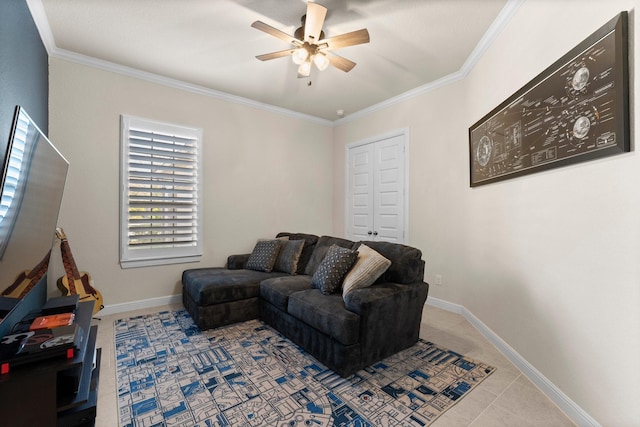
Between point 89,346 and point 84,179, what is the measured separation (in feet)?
6.93

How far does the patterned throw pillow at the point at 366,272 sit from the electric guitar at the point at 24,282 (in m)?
1.92

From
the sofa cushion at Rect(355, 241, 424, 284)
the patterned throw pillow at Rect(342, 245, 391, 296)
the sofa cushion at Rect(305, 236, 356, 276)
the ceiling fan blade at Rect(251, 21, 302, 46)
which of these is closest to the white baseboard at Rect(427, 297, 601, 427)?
the sofa cushion at Rect(355, 241, 424, 284)

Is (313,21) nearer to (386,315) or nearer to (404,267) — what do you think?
(404,267)

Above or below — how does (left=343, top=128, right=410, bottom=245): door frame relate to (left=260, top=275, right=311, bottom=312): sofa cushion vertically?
above

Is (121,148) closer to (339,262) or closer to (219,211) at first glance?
(219,211)

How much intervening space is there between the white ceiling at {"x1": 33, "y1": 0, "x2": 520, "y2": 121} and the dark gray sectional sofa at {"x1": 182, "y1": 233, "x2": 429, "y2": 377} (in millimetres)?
2008

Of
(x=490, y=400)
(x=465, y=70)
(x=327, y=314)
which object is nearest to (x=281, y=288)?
(x=327, y=314)

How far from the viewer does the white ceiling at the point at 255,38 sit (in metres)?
2.26

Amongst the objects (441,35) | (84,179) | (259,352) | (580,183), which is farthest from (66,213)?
(580,183)

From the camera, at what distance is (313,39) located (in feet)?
7.73

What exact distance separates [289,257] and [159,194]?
1.78 metres

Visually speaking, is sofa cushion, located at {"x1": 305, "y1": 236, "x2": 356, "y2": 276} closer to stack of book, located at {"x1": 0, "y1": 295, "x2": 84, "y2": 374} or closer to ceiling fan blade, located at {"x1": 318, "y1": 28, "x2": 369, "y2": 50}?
ceiling fan blade, located at {"x1": 318, "y1": 28, "x2": 369, "y2": 50}

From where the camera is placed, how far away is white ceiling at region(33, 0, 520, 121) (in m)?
2.26

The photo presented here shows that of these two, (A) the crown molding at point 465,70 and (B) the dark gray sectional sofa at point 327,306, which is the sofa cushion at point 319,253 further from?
(A) the crown molding at point 465,70
